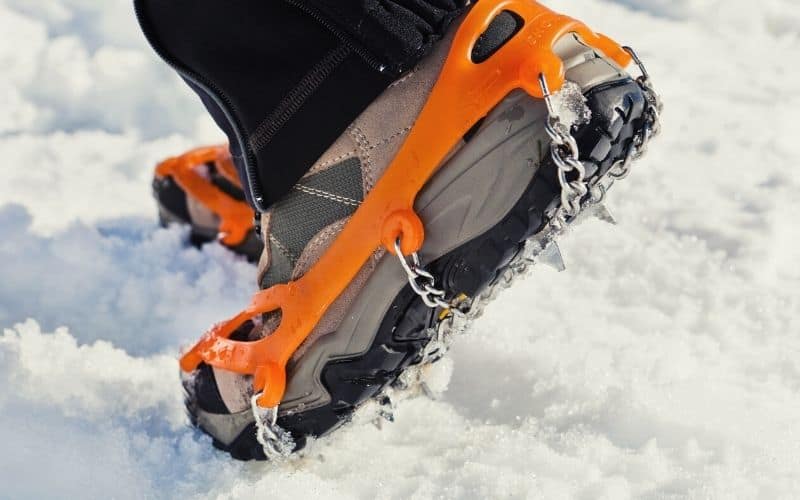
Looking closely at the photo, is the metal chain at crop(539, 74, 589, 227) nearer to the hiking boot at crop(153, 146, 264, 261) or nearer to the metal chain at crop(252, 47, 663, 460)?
the metal chain at crop(252, 47, 663, 460)

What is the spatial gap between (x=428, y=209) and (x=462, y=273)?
0.26ft

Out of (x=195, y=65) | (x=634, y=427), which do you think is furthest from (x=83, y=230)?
(x=634, y=427)

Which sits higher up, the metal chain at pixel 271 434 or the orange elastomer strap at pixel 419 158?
the orange elastomer strap at pixel 419 158

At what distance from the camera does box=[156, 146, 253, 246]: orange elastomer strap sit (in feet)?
6.33

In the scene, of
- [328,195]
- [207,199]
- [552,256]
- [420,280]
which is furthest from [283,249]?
[207,199]

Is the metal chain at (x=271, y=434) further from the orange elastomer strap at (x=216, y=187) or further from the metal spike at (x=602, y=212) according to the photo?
the orange elastomer strap at (x=216, y=187)

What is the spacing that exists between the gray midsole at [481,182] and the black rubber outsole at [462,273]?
0.01 m

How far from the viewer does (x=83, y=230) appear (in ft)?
6.32

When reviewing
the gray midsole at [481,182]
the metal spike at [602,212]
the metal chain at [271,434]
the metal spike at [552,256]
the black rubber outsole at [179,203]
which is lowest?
the black rubber outsole at [179,203]

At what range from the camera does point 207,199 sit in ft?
6.48

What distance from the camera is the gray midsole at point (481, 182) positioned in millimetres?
938

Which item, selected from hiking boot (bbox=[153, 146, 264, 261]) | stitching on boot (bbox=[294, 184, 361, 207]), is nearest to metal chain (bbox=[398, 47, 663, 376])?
stitching on boot (bbox=[294, 184, 361, 207])

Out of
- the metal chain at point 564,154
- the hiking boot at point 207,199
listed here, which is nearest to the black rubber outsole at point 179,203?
the hiking boot at point 207,199

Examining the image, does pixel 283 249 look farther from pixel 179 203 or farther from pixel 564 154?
pixel 179 203
